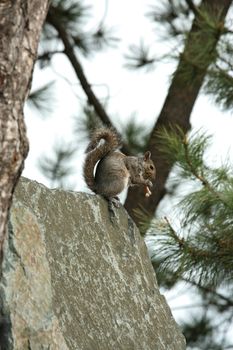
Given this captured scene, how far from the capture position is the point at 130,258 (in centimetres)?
387

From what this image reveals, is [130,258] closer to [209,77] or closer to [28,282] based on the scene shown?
[28,282]

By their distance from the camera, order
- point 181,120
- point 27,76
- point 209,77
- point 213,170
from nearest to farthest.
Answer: point 27,76
point 213,170
point 209,77
point 181,120

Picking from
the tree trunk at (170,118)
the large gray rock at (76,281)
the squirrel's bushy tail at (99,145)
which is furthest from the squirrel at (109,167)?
the tree trunk at (170,118)

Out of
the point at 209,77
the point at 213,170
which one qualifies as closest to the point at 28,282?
the point at 213,170

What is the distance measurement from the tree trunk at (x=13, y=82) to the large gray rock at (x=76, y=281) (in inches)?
33.2

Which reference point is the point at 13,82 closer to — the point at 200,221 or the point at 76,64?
the point at 200,221

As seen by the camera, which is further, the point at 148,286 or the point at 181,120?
the point at 181,120

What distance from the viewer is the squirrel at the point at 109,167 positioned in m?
4.16

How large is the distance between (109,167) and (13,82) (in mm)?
1754

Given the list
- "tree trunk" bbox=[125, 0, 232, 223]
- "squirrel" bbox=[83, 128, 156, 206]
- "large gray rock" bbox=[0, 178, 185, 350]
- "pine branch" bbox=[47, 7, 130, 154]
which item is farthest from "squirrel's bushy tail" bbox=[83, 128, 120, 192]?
"pine branch" bbox=[47, 7, 130, 154]

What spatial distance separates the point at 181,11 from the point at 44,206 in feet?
10.5

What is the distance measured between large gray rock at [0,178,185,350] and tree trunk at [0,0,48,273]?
2.77 ft

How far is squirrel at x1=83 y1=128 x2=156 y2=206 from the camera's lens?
13.6 feet

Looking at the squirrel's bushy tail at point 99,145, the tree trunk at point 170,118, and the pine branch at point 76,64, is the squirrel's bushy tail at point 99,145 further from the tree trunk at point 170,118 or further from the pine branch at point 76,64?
the pine branch at point 76,64
